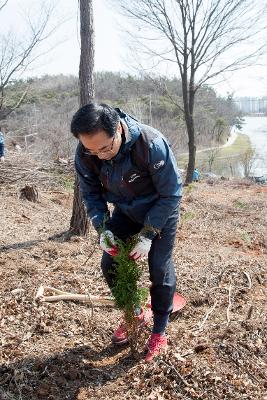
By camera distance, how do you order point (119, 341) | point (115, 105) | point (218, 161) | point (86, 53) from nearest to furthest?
point (119, 341)
point (86, 53)
point (115, 105)
point (218, 161)

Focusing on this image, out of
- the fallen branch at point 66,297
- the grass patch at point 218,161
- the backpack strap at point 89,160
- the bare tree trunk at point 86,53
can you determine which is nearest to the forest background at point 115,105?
the grass patch at point 218,161

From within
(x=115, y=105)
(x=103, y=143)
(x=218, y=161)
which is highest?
(x=115, y=105)

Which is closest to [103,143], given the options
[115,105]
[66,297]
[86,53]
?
[66,297]

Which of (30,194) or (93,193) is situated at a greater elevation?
(93,193)

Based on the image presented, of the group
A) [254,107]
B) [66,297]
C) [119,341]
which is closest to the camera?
[119,341]

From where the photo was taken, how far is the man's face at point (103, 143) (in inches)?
71.4

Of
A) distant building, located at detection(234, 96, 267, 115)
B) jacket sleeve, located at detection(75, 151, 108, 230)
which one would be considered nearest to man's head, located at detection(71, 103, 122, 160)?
jacket sleeve, located at detection(75, 151, 108, 230)

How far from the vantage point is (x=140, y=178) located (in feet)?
6.88

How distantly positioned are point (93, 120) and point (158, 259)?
89cm

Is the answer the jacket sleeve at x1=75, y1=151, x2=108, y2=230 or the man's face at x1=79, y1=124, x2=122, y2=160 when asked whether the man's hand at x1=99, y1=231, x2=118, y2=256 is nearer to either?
the jacket sleeve at x1=75, y1=151, x2=108, y2=230

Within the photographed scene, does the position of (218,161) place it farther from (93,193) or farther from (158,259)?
(158,259)

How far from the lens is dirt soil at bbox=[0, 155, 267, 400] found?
2174mm

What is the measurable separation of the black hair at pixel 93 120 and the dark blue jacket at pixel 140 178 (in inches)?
7.1

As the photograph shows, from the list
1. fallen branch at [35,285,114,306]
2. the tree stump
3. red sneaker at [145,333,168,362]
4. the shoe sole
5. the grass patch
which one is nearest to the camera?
red sneaker at [145,333,168,362]
